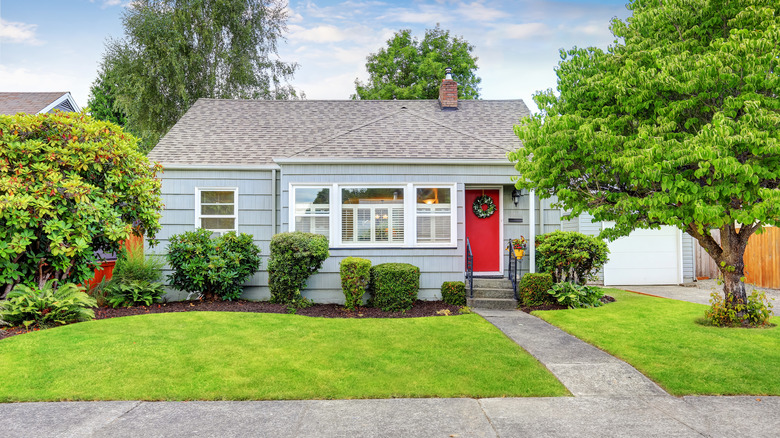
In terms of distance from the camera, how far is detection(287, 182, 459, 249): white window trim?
9.68 metres

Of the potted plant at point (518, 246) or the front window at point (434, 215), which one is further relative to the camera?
the potted plant at point (518, 246)

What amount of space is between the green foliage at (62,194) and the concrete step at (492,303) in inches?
252

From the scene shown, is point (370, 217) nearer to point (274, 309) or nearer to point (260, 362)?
point (274, 309)

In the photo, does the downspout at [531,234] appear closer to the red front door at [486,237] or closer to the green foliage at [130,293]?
the red front door at [486,237]

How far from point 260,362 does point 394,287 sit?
3.98 metres

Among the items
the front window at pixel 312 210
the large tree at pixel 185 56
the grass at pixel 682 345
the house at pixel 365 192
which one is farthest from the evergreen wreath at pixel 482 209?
the large tree at pixel 185 56

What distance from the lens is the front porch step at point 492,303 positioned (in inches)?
361

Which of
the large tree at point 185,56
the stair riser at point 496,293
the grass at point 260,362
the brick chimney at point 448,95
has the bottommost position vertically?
the grass at point 260,362

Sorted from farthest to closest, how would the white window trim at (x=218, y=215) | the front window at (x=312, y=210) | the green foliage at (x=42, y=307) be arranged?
the white window trim at (x=218, y=215) < the front window at (x=312, y=210) < the green foliage at (x=42, y=307)

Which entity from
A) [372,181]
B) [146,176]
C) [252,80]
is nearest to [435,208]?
[372,181]

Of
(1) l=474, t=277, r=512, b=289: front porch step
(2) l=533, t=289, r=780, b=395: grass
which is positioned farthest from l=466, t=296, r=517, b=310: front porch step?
(2) l=533, t=289, r=780, b=395: grass

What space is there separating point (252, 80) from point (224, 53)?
1.51m

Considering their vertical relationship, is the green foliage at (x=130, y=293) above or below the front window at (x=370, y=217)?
below

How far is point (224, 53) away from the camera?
1908 cm
